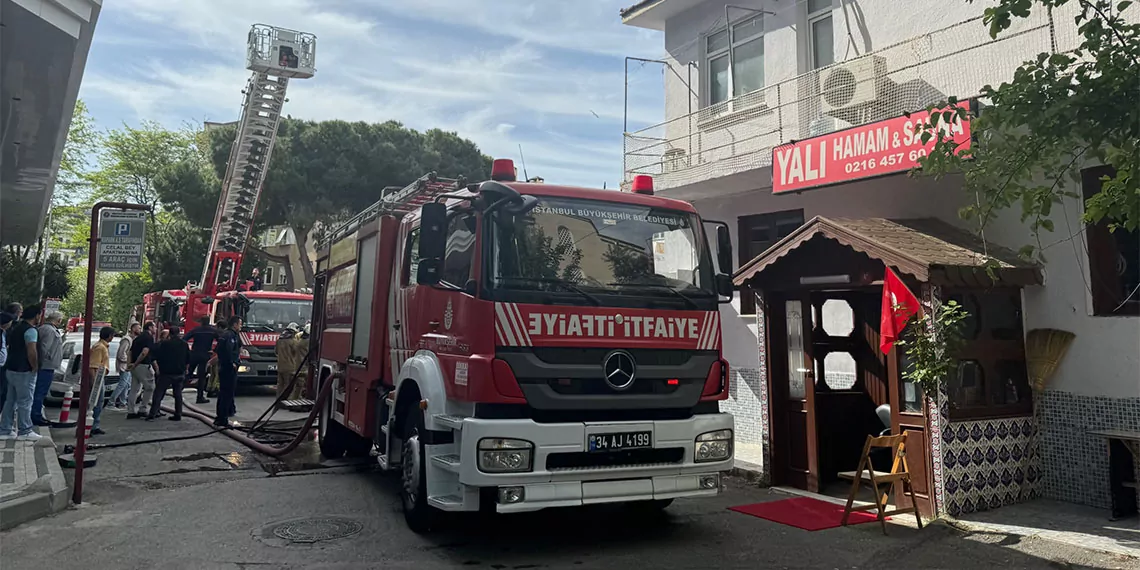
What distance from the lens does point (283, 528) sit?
20.1 ft

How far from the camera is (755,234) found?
10445 millimetres

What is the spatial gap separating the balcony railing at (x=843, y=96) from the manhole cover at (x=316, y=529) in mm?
6207

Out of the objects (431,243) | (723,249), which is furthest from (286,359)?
(723,249)

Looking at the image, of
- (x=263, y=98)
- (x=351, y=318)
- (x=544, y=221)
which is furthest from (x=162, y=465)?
(x=263, y=98)

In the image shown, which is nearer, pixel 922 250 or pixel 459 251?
pixel 459 251

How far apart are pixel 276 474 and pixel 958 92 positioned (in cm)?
851

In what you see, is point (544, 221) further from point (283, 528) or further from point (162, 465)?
point (162, 465)

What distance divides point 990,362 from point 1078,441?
101cm

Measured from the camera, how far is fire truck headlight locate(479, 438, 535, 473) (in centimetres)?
498

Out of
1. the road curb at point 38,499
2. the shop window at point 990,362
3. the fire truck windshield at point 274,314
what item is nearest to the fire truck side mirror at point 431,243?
the road curb at point 38,499

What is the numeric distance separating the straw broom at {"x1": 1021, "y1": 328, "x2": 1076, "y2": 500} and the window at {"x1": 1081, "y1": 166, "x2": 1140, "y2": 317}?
376 mm

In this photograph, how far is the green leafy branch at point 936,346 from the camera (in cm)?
634

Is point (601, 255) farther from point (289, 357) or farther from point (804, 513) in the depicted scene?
point (289, 357)

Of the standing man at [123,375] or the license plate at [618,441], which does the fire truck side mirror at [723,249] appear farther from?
the standing man at [123,375]
